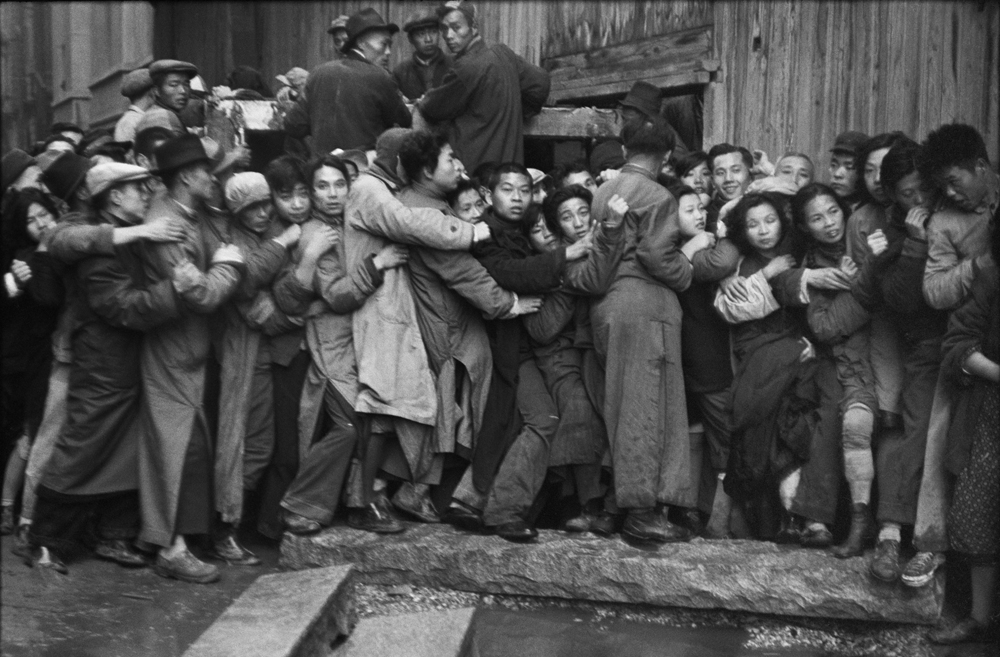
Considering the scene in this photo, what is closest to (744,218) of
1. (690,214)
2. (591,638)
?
(690,214)

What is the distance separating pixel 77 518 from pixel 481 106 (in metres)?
3.52

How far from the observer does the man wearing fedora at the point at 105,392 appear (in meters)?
5.55

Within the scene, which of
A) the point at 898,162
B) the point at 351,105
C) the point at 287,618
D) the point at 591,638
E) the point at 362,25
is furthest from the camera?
the point at 362,25

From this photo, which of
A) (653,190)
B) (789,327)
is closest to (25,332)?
(653,190)

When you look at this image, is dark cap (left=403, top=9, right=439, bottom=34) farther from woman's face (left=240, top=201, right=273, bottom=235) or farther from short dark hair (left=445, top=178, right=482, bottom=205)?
woman's face (left=240, top=201, right=273, bottom=235)

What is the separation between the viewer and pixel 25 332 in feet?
20.5

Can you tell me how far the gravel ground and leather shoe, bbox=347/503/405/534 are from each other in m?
0.29

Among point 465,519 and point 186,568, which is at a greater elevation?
point 465,519

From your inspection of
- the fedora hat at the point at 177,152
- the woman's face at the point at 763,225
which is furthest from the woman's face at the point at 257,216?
the woman's face at the point at 763,225

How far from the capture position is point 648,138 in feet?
19.4

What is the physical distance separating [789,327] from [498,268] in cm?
155

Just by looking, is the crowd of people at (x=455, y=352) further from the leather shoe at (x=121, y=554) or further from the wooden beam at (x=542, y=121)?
the wooden beam at (x=542, y=121)

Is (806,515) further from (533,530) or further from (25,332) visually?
(25,332)

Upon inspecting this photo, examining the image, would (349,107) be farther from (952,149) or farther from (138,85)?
(952,149)
